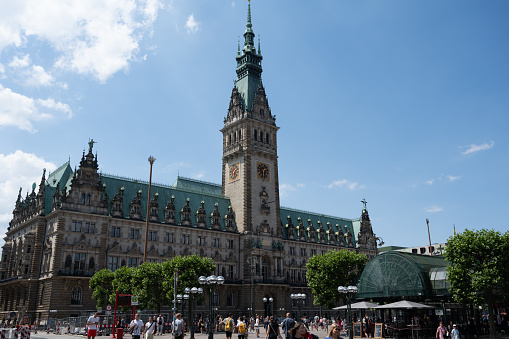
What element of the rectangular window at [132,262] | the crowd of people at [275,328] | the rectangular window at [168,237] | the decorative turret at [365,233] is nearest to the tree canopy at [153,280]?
the crowd of people at [275,328]

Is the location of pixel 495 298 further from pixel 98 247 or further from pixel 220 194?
pixel 220 194

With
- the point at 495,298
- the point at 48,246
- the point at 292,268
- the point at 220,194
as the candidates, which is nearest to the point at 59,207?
the point at 48,246

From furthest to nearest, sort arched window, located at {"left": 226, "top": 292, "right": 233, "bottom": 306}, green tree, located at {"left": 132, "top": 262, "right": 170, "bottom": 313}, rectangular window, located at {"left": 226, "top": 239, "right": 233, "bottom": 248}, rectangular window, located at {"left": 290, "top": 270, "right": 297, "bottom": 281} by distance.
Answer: rectangular window, located at {"left": 290, "top": 270, "right": 297, "bottom": 281}
rectangular window, located at {"left": 226, "top": 239, "right": 233, "bottom": 248}
arched window, located at {"left": 226, "top": 292, "right": 233, "bottom": 306}
green tree, located at {"left": 132, "top": 262, "right": 170, "bottom": 313}

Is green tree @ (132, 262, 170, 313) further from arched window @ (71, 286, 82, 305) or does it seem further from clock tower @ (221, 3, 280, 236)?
clock tower @ (221, 3, 280, 236)

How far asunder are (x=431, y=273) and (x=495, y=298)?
782 cm

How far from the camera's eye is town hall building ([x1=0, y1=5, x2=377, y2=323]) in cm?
7419

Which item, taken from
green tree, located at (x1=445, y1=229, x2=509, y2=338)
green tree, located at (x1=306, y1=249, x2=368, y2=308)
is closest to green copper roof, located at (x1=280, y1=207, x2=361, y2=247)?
green tree, located at (x1=306, y1=249, x2=368, y2=308)

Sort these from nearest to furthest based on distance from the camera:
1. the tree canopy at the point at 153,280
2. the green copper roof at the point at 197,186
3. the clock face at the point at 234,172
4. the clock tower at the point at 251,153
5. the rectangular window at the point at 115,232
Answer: the tree canopy at the point at 153,280 < the rectangular window at the point at 115,232 < the clock tower at the point at 251,153 < the clock face at the point at 234,172 < the green copper roof at the point at 197,186

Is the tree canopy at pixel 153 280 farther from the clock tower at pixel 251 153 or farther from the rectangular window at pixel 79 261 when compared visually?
the clock tower at pixel 251 153

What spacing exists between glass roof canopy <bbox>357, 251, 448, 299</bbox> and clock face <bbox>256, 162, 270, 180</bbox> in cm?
4637

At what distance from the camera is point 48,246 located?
244 feet

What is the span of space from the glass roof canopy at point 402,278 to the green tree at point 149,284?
29.1 m

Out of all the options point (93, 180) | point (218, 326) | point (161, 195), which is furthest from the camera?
point (161, 195)

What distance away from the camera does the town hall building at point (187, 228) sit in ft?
243
